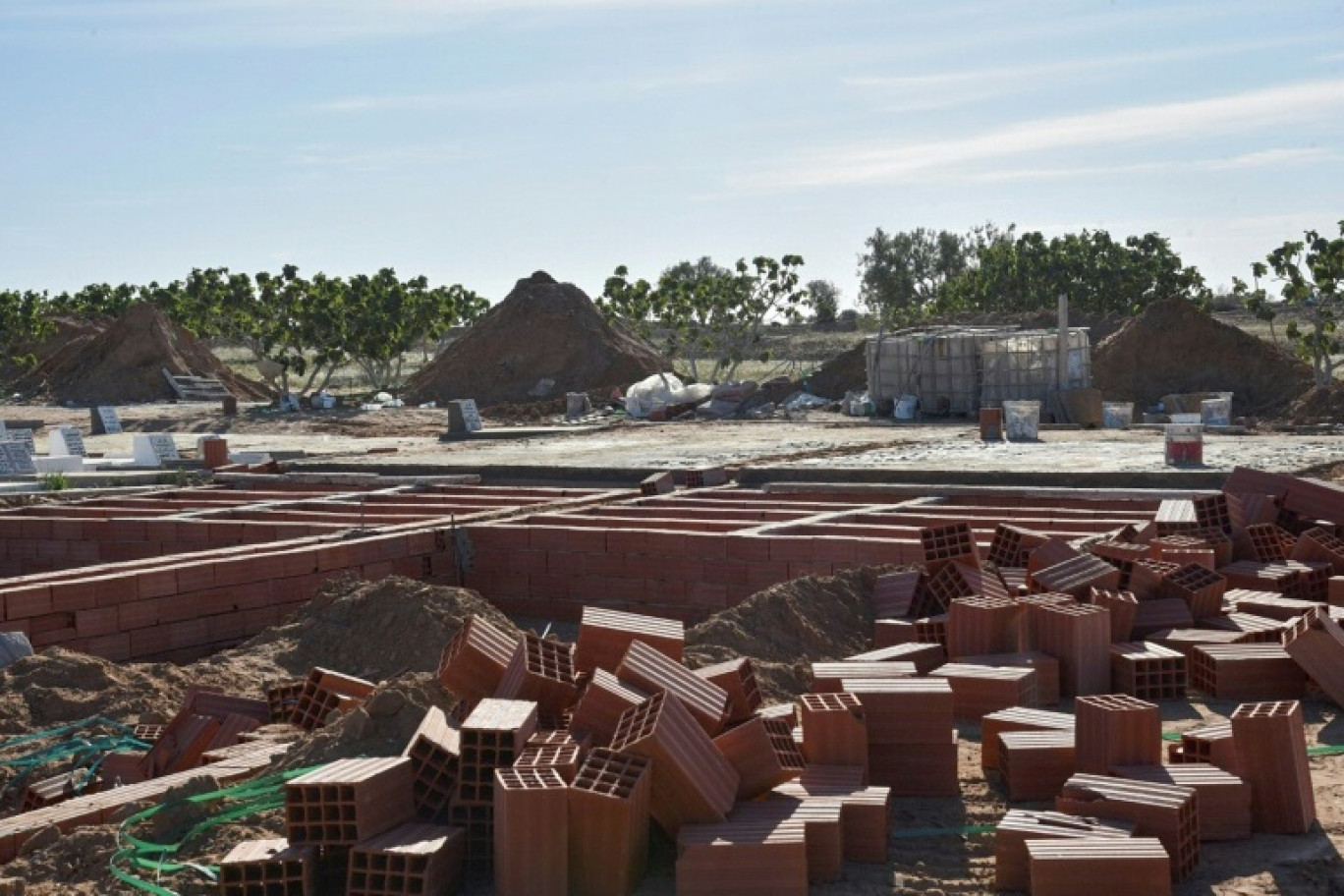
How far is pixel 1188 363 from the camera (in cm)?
3394

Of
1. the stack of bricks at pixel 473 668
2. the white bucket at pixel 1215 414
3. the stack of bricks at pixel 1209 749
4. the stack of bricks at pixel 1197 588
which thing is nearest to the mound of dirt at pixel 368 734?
the stack of bricks at pixel 473 668

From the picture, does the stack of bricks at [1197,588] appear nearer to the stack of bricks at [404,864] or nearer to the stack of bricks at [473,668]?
the stack of bricks at [473,668]

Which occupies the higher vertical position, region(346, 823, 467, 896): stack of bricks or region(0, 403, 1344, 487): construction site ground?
region(0, 403, 1344, 487): construction site ground

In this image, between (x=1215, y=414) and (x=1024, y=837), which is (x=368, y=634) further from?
(x=1215, y=414)

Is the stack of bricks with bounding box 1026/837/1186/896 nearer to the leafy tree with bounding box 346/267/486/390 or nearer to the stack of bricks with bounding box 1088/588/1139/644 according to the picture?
the stack of bricks with bounding box 1088/588/1139/644

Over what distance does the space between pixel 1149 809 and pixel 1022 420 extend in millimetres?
15300

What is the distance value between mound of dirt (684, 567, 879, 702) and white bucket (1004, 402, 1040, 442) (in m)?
11.5

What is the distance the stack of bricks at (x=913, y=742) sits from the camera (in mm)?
5250

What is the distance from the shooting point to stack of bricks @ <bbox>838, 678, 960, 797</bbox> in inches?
207

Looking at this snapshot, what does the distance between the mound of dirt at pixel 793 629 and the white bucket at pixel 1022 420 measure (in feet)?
37.6

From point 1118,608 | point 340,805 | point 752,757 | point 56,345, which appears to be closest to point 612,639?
point 752,757

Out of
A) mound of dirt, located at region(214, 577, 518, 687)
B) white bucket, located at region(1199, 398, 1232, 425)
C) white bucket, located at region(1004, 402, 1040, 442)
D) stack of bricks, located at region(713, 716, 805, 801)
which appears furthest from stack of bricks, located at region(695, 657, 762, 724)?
white bucket, located at region(1199, 398, 1232, 425)

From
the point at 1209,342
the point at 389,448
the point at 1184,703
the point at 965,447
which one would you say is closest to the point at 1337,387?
the point at 1209,342

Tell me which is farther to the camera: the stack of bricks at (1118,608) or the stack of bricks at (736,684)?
the stack of bricks at (1118,608)
